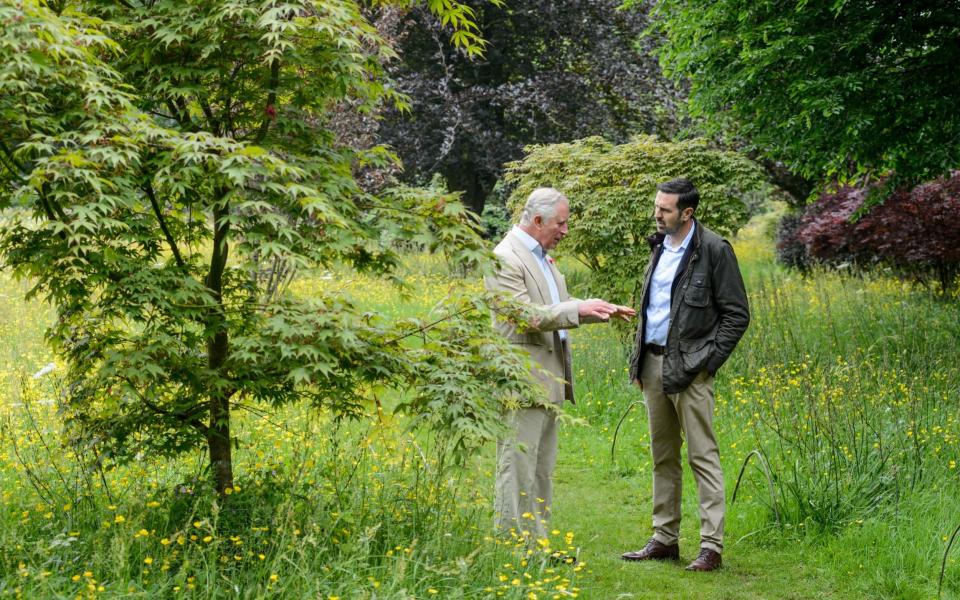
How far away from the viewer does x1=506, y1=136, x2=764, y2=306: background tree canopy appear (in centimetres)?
1020

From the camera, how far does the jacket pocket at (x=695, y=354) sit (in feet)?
16.4

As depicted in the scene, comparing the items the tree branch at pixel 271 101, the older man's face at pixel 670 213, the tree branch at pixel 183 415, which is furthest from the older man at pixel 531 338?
the tree branch at pixel 183 415

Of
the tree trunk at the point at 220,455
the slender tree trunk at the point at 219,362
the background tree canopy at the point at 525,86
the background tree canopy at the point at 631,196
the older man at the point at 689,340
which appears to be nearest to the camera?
the slender tree trunk at the point at 219,362

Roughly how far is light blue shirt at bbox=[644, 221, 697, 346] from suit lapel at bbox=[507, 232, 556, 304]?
0.70m

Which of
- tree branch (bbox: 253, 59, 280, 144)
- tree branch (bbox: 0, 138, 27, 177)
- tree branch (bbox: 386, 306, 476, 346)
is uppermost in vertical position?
tree branch (bbox: 253, 59, 280, 144)

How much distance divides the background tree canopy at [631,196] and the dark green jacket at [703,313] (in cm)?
508

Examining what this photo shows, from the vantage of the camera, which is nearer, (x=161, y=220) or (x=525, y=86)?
(x=161, y=220)

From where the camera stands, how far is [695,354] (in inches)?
198

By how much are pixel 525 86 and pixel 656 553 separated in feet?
45.9

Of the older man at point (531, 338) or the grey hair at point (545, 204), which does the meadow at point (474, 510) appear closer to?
the older man at point (531, 338)

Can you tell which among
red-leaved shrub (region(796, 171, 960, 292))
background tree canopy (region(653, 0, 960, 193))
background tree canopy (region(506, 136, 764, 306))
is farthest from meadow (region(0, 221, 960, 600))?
red-leaved shrub (region(796, 171, 960, 292))

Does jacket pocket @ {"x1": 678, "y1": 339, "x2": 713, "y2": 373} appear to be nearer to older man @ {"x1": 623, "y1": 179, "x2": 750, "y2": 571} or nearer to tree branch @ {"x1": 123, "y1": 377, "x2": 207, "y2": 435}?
older man @ {"x1": 623, "y1": 179, "x2": 750, "y2": 571}

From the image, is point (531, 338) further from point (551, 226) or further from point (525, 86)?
point (525, 86)

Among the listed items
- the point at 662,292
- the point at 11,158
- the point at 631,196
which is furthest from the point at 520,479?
the point at 631,196
